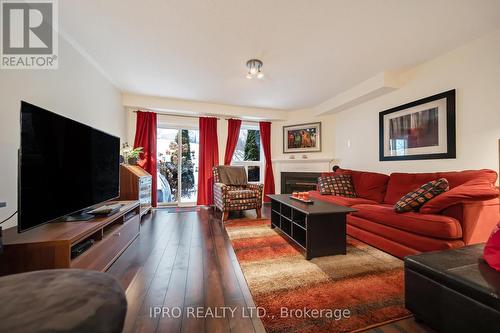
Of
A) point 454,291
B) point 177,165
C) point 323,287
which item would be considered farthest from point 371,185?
point 177,165

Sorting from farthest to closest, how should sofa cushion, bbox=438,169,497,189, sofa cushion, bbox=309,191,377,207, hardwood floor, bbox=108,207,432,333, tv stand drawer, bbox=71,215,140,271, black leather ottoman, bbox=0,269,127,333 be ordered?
sofa cushion, bbox=309,191,377,207
sofa cushion, bbox=438,169,497,189
tv stand drawer, bbox=71,215,140,271
hardwood floor, bbox=108,207,432,333
black leather ottoman, bbox=0,269,127,333

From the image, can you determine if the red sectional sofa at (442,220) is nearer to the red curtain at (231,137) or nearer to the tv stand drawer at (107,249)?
the tv stand drawer at (107,249)

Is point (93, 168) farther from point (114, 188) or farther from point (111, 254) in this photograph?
point (111, 254)

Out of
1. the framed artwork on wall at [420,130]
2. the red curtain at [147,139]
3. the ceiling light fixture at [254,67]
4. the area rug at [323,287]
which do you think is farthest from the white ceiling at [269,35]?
the area rug at [323,287]

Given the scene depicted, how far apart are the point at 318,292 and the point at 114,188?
2.49 metres

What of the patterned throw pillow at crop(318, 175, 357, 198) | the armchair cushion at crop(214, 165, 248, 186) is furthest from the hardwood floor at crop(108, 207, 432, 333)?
the patterned throw pillow at crop(318, 175, 357, 198)

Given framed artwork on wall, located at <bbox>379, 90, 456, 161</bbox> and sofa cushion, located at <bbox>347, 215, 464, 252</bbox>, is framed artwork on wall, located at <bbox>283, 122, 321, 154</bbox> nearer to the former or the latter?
framed artwork on wall, located at <bbox>379, 90, 456, 161</bbox>

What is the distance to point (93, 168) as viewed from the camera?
2033 millimetres

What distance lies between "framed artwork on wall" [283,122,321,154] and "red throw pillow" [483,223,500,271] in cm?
385

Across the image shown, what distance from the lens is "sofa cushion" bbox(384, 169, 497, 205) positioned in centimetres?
210

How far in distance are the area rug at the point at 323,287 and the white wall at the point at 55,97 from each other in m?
2.15

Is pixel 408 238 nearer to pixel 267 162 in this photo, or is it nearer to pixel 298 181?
pixel 298 181

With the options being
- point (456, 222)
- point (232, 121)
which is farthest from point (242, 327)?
point (232, 121)

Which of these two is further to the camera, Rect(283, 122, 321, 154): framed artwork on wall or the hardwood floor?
Rect(283, 122, 321, 154): framed artwork on wall
